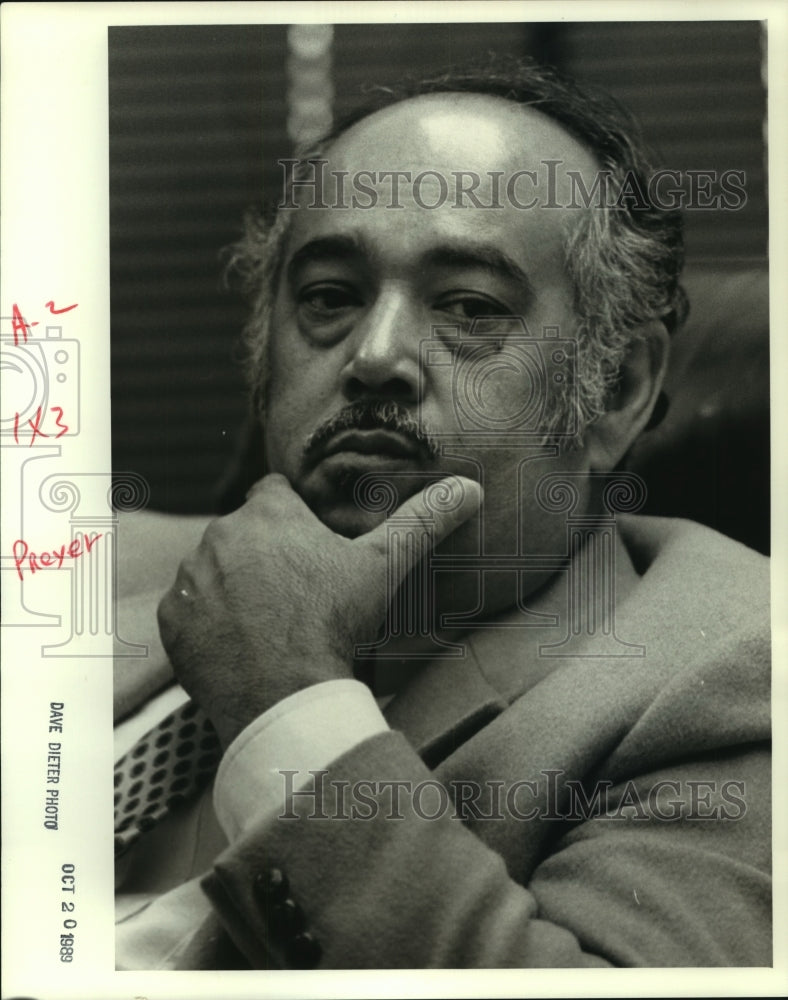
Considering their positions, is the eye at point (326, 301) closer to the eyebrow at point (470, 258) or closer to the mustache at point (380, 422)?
the eyebrow at point (470, 258)

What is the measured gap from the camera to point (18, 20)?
12.6 ft

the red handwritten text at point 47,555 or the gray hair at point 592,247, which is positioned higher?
the gray hair at point 592,247

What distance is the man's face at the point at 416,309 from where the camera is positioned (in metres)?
3.67

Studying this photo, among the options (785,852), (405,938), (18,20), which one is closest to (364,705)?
(405,938)

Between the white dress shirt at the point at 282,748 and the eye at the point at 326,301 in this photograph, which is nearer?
the white dress shirt at the point at 282,748

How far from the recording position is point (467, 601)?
3709 mm

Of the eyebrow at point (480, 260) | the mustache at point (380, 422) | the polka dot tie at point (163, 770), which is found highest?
the eyebrow at point (480, 260)

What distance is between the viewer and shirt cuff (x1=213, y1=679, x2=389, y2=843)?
140 inches

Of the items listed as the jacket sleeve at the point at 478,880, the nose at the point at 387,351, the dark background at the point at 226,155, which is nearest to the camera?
the jacket sleeve at the point at 478,880

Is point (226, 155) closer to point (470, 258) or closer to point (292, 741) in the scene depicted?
point (470, 258)

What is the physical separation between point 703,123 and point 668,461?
976mm

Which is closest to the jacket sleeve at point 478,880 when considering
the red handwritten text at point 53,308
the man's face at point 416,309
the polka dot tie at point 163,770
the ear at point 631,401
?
the polka dot tie at point 163,770

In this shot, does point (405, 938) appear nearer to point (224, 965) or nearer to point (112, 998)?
point (224, 965)

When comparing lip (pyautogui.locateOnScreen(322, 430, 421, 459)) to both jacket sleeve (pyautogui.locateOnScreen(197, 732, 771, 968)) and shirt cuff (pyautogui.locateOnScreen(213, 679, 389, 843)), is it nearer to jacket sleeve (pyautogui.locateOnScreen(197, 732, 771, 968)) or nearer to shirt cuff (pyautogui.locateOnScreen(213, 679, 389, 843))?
shirt cuff (pyautogui.locateOnScreen(213, 679, 389, 843))
